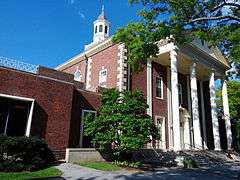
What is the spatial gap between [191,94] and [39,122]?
14.9m

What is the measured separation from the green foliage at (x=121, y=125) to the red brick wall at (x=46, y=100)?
1537 millimetres

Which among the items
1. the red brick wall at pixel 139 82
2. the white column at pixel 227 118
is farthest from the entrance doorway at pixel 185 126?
the red brick wall at pixel 139 82

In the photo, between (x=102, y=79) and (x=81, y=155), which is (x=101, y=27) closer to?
(x=102, y=79)

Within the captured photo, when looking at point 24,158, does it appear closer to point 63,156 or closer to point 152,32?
point 63,156

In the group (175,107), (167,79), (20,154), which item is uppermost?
(167,79)

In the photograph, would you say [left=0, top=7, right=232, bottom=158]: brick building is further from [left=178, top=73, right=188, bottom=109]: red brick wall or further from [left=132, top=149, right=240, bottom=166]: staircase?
[left=132, top=149, right=240, bottom=166]: staircase

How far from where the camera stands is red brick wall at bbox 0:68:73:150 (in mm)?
13445

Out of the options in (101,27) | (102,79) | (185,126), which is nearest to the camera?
(102,79)

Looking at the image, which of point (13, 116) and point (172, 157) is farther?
point (172, 157)

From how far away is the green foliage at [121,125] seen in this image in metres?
14.1

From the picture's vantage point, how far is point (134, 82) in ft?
67.8

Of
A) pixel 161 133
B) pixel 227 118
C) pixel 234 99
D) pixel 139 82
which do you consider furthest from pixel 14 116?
pixel 234 99

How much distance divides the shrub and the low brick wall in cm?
197

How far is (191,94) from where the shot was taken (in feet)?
79.2
